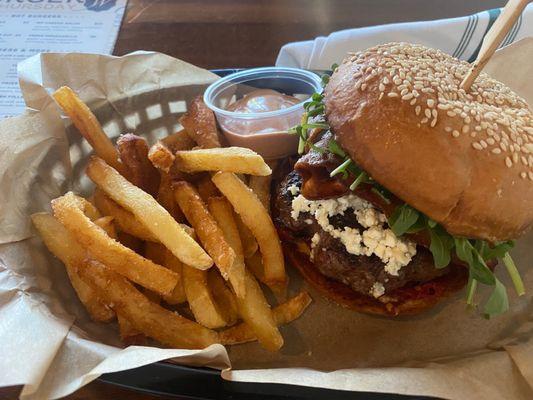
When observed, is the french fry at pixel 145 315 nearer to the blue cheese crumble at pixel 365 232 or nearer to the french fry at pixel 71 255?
the french fry at pixel 71 255

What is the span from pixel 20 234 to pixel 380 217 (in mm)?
1294

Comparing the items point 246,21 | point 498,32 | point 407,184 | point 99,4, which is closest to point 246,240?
point 407,184

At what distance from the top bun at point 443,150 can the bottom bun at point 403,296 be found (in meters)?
0.30

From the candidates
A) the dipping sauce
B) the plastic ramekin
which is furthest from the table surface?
the dipping sauce

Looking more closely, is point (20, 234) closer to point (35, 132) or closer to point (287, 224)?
point (35, 132)

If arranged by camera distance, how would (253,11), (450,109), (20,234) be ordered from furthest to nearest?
(253,11), (20,234), (450,109)

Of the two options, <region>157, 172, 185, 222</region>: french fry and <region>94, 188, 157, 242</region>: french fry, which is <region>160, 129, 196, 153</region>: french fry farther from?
<region>94, 188, 157, 242</region>: french fry

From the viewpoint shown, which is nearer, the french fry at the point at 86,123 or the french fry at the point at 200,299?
the french fry at the point at 200,299

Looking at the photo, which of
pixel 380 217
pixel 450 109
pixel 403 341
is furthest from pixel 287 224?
pixel 450 109

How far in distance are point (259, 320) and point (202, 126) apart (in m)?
0.82

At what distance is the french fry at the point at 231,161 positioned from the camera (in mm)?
1753

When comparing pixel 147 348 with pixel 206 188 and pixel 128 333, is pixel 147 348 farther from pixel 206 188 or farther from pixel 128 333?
pixel 206 188

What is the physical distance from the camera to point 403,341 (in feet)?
6.27

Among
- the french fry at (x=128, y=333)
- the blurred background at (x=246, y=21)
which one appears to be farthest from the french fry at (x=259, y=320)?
the blurred background at (x=246, y=21)
